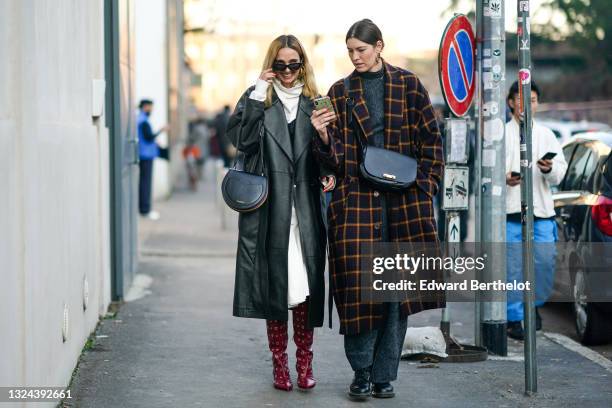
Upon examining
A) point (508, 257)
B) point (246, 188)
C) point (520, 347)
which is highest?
point (246, 188)

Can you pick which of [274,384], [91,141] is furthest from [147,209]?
[274,384]

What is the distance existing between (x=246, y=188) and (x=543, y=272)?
11.5 feet

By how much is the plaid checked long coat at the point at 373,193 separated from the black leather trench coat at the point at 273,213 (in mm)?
165

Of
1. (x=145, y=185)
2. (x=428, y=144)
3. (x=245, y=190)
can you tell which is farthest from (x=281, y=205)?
(x=145, y=185)

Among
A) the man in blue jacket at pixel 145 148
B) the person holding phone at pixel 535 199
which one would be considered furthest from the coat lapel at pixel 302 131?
the man in blue jacket at pixel 145 148

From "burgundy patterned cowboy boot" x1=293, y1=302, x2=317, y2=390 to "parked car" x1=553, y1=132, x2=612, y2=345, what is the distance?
2.76m

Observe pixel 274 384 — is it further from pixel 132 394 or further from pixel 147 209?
pixel 147 209

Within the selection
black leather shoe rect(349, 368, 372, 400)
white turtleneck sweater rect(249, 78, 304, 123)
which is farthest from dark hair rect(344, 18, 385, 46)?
black leather shoe rect(349, 368, 372, 400)

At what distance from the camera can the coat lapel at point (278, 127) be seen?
6789mm

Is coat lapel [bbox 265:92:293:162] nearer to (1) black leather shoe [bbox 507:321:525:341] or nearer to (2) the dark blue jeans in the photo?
(1) black leather shoe [bbox 507:321:525:341]

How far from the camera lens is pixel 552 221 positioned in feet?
30.5

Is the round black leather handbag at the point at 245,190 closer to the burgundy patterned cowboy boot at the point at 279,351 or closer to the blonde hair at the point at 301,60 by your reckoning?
the blonde hair at the point at 301,60

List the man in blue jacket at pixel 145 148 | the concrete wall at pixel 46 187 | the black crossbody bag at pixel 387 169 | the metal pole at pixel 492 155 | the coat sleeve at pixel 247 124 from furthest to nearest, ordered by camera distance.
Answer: the man in blue jacket at pixel 145 148
the metal pole at pixel 492 155
the coat sleeve at pixel 247 124
the black crossbody bag at pixel 387 169
the concrete wall at pixel 46 187

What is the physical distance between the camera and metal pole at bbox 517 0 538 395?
6871mm
